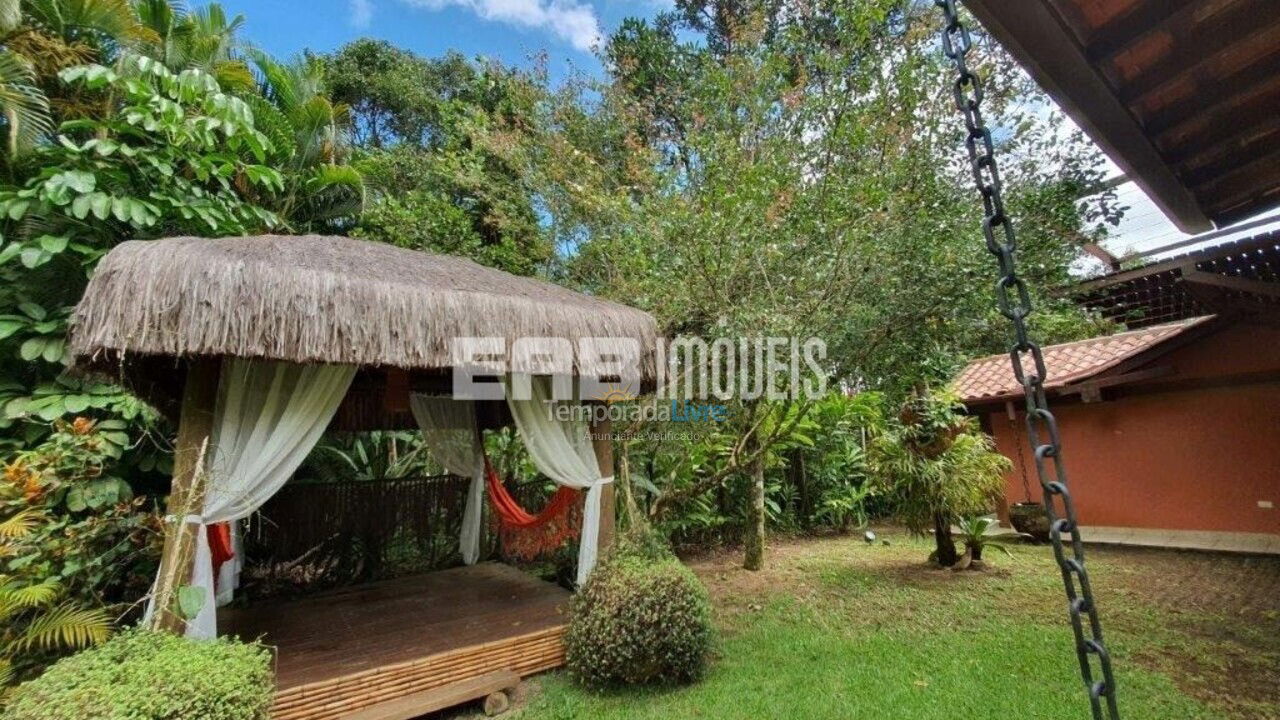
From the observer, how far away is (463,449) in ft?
16.9

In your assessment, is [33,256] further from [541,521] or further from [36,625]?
[541,521]

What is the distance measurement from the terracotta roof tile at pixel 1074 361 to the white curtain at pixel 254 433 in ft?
18.4

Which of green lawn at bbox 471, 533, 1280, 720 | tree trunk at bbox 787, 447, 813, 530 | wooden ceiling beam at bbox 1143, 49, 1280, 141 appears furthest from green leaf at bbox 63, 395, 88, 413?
tree trunk at bbox 787, 447, 813, 530

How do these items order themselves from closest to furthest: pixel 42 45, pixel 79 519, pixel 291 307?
pixel 291 307
pixel 79 519
pixel 42 45

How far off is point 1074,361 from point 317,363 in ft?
25.5

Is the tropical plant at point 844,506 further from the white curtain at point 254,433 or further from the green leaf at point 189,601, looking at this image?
the green leaf at point 189,601

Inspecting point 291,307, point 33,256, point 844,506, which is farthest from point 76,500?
point 844,506

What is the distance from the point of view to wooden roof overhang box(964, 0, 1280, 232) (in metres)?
1.03

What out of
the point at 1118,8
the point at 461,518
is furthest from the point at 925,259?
the point at 461,518

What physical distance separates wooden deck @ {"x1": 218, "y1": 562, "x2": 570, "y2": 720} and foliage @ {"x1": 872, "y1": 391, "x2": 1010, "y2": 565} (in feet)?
10.2

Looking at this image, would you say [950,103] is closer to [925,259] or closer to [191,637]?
[925,259]

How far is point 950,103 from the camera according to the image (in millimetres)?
3533

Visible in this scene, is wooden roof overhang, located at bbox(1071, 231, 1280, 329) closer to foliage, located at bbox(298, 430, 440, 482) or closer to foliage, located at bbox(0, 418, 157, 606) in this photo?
foliage, located at bbox(0, 418, 157, 606)

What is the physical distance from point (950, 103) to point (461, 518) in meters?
5.36
